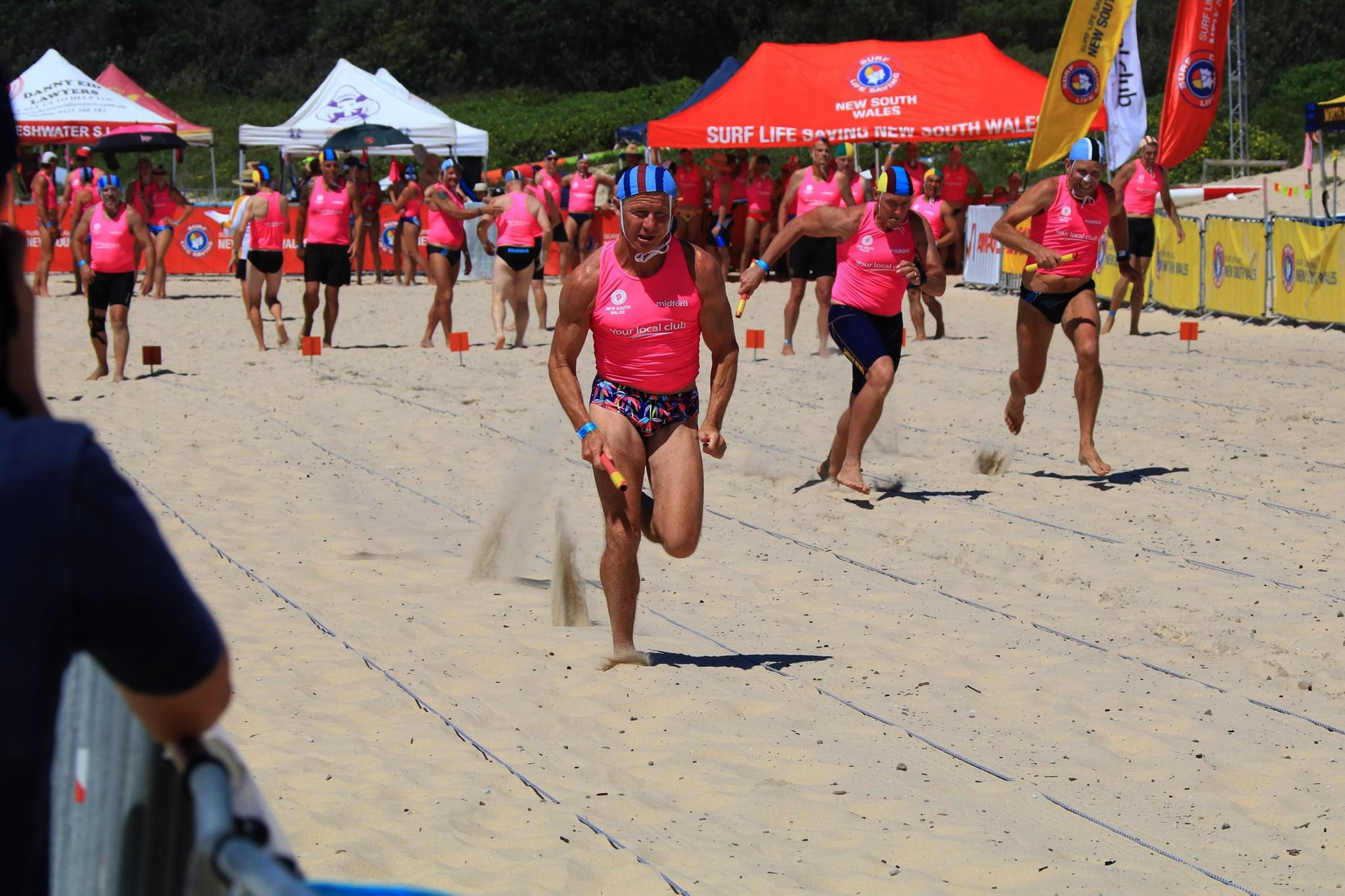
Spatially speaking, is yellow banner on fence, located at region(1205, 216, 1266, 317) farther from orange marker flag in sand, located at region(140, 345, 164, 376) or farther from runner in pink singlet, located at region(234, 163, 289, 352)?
orange marker flag in sand, located at region(140, 345, 164, 376)

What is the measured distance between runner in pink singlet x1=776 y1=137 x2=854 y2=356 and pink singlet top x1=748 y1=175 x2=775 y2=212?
8.30 m

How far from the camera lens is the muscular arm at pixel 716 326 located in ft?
19.4

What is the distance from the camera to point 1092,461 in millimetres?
9469

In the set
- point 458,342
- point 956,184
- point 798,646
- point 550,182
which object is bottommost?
point 798,646

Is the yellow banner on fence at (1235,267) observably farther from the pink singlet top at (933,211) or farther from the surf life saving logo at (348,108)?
the surf life saving logo at (348,108)

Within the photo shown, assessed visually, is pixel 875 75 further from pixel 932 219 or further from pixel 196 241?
pixel 196 241

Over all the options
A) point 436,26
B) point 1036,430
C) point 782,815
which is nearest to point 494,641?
point 782,815

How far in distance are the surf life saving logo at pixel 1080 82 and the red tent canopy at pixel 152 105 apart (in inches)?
648

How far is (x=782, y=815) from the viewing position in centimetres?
447

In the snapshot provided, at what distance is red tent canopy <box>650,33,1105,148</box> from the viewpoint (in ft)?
72.7

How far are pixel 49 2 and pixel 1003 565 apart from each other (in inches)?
2040

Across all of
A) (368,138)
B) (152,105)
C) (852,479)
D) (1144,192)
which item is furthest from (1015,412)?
(152,105)

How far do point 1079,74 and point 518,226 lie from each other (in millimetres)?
7093

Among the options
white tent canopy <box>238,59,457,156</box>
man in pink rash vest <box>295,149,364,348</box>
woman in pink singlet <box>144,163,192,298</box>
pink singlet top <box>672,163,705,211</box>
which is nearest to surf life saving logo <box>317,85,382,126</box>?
white tent canopy <box>238,59,457,156</box>
